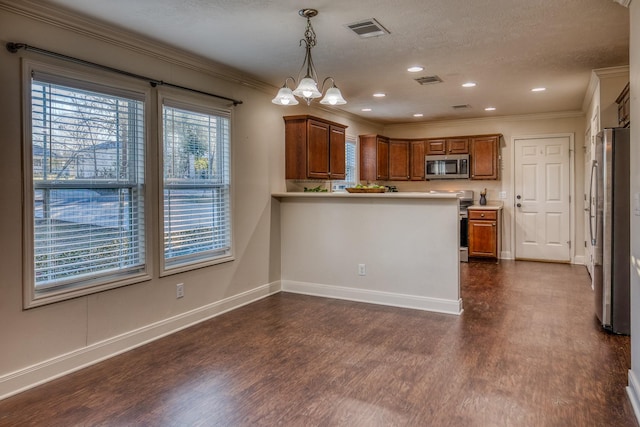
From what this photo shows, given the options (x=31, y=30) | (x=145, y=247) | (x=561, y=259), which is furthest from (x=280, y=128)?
(x=561, y=259)

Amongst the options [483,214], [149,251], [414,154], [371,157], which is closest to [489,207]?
[483,214]

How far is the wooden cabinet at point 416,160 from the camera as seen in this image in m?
7.98

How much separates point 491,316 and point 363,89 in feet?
9.68

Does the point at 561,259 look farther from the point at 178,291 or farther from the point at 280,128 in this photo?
the point at 178,291

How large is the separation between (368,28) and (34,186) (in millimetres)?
2553

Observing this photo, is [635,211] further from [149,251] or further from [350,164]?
[350,164]

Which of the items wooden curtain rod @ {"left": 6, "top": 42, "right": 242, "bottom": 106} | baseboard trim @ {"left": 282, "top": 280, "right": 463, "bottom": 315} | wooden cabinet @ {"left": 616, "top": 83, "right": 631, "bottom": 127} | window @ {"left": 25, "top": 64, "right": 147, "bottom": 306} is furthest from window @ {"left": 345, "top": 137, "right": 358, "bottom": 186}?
window @ {"left": 25, "top": 64, "right": 147, "bottom": 306}

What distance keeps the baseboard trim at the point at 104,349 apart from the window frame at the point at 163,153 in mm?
427

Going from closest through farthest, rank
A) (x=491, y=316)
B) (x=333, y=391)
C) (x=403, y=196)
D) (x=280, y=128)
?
(x=333, y=391) → (x=491, y=316) → (x=403, y=196) → (x=280, y=128)

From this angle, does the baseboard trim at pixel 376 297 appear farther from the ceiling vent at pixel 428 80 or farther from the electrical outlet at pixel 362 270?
the ceiling vent at pixel 428 80

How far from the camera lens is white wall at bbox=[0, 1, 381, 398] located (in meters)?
2.67

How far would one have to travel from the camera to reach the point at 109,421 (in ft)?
7.66

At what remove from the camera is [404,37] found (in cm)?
348

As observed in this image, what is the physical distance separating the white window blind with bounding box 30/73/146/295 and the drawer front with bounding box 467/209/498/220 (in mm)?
5457
